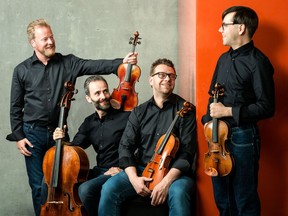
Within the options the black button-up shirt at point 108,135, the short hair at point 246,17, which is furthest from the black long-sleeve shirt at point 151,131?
the short hair at point 246,17

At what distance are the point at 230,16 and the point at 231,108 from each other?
1.85 ft

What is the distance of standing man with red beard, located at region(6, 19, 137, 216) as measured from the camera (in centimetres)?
387

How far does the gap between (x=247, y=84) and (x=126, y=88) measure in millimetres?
954

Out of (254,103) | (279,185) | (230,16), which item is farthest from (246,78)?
(279,185)

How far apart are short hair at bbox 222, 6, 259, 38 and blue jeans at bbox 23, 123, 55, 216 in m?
1.64

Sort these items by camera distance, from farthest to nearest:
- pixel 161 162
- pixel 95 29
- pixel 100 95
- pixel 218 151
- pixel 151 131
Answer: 1. pixel 95 29
2. pixel 100 95
3. pixel 151 131
4. pixel 161 162
5. pixel 218 151

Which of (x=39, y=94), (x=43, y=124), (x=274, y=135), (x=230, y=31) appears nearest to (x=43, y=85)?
(x=39, y=94)

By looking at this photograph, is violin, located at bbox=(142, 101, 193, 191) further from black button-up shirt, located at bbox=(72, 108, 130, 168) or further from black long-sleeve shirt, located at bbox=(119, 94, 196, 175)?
black button-up shirt, located at bbox=(72, 108, 130, 168)

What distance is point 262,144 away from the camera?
3490 millimetres

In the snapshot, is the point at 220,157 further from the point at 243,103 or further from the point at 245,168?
the point at 243,103

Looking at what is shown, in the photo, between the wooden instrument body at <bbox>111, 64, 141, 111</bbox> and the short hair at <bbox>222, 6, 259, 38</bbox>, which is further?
the wooden instrument body at <bbox>111, 64, 141, 111</bbox>

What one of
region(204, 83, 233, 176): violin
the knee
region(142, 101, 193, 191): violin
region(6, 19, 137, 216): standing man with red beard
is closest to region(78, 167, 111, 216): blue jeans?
the knee

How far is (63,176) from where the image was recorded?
11.6 ft

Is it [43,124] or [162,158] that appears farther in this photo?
[43,124]
